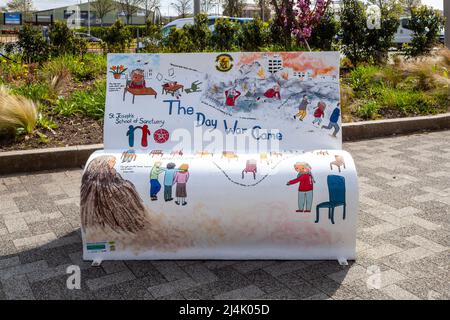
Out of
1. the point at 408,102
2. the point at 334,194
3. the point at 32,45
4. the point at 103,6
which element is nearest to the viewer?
the point at 334,194

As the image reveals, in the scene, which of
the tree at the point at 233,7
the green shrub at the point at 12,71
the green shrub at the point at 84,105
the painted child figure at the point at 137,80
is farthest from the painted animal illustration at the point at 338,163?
the tree at the point at 233,7

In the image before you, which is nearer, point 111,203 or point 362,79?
point 111,203

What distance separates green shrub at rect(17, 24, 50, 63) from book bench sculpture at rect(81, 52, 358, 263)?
23.0 feet

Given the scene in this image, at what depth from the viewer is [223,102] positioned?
365cm

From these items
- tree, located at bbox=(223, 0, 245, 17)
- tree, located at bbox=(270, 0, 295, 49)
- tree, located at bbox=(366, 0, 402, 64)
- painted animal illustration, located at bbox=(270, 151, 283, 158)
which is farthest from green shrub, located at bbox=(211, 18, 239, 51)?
tree, located at bbox=(223, 0, 245, 17)

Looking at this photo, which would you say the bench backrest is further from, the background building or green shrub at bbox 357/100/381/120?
the background building

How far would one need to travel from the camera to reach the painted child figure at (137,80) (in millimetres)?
3668

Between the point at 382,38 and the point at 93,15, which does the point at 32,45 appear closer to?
the point at 382,38

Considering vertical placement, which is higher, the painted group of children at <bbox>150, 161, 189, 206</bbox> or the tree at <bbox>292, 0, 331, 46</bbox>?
the tree at <bbox>292, 0, 331, 46</bbox>

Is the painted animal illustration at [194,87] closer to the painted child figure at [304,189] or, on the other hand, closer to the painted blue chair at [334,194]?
the painted child figure at [304,189]

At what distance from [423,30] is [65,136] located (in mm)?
8618

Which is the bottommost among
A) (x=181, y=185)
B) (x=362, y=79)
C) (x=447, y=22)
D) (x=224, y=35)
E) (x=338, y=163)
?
(x=181, y=185)

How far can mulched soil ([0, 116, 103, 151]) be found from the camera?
5.87 metres

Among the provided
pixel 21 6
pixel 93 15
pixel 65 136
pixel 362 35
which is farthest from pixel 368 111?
pixel 93 15
